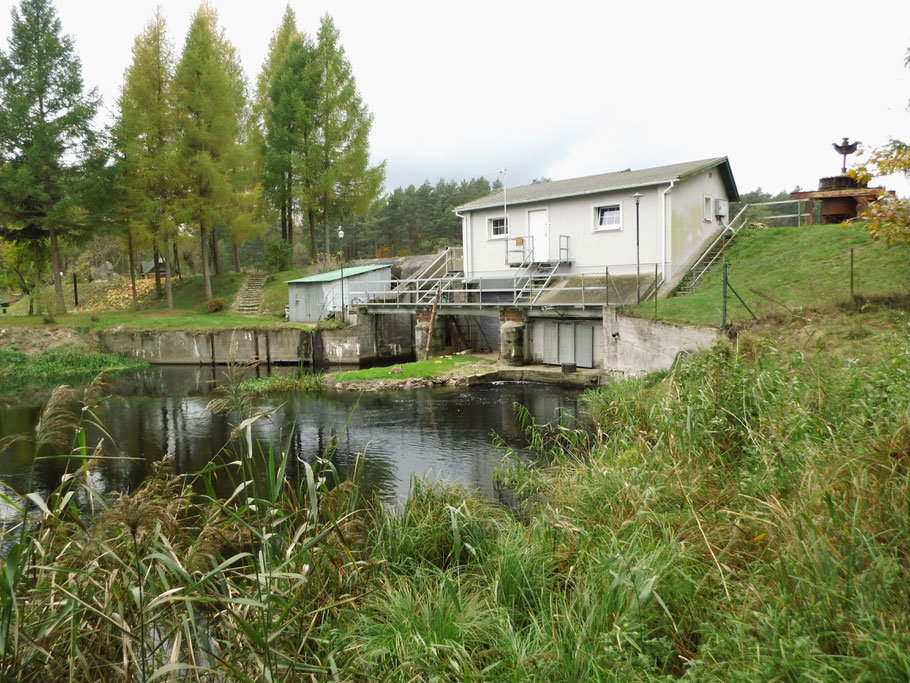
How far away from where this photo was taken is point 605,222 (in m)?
22.9

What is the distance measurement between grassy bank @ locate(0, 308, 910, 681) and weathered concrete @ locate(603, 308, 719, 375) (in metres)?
7.91

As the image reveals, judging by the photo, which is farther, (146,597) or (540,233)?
(540,233)

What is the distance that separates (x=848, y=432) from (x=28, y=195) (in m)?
31.5

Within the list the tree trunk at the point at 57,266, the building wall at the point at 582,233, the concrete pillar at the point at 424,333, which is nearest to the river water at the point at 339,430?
the concrete pillar at the point at 424,333

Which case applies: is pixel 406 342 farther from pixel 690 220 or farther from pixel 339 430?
pixel 339 430

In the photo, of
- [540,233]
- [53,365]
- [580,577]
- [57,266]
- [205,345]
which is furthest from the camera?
[57,266]

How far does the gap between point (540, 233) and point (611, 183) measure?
3.27 m

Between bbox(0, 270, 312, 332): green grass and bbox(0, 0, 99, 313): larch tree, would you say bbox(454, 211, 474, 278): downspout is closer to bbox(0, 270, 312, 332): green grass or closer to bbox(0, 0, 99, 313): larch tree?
bbox(0, 270, 312, 332): green grass

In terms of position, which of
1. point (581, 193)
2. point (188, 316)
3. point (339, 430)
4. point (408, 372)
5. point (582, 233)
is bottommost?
point (339, 430)

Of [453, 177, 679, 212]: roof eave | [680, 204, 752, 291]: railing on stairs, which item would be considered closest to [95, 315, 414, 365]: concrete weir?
[453, 177, 679, 212]: roof eave

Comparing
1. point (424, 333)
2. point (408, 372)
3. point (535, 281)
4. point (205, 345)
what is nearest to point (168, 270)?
point (205, 345)

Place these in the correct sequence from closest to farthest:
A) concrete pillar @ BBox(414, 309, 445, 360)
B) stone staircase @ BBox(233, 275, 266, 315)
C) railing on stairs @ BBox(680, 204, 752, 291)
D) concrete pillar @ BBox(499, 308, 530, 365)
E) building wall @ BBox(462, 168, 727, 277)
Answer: railing on stairs @ BBox(680, 204, 752, 291) < building wall @ BBox(462, 168, 727, 277) < concrete pillar @ BBox(499, 308, 530, 365) < concrete pillar @ BBox(414, 309, 445, 360) < stone staircase @ BBox(233, 275, 266, 315)

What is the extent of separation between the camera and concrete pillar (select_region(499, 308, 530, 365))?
21891mm

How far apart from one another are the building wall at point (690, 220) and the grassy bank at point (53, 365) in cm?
2044
